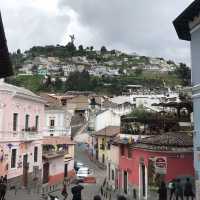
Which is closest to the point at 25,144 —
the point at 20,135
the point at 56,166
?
the point at 20,135

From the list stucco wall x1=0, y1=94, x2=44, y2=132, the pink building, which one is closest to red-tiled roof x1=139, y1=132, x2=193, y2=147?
the pink building

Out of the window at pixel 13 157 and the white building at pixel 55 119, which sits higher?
the white building at pixel 55 119

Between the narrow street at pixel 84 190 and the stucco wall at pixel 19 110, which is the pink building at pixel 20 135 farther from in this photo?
the narrow street at pixel 84 190

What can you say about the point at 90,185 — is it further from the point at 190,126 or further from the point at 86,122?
the point at 86,122

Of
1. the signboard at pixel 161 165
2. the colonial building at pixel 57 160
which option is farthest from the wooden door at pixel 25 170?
the signboard at pixel 161 165

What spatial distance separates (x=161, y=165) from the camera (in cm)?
2403

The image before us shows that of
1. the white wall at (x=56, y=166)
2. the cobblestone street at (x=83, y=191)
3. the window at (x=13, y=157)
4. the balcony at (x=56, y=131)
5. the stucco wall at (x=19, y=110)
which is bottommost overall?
the cobblestone street at (x=83, y=191)

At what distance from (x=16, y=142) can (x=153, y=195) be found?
14.8 meters

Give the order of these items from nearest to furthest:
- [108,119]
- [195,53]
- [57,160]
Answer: [195,53] → [57,160] → [108,119]

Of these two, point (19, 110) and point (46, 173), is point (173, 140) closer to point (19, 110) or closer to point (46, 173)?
point (19, 110)

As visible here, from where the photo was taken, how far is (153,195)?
24297 millimetres

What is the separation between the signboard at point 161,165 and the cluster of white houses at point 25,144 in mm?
13290

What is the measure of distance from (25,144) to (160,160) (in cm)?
1646

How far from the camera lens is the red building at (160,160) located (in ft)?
77.9
